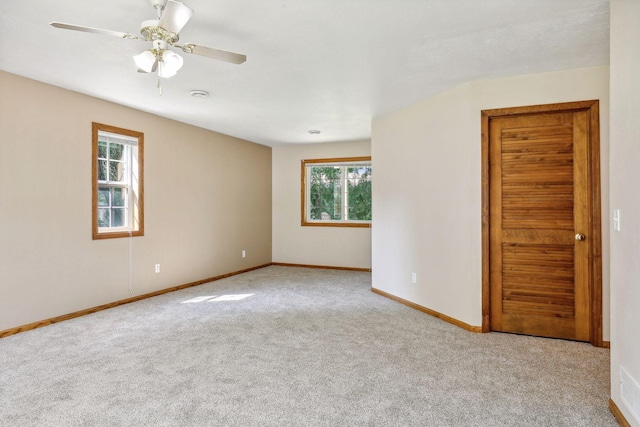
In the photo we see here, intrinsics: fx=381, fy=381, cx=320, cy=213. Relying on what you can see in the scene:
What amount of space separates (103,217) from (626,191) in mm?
4822

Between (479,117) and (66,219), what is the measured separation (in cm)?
425

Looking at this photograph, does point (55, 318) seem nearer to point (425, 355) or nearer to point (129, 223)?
point (129, 223)

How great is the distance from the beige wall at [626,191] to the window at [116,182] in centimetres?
464

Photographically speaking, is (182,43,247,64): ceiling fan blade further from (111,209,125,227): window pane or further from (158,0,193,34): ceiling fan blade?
(111,209,125,227): window pane

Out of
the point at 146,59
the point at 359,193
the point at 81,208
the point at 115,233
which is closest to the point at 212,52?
the point at 146,59

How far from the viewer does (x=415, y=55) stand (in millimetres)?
3010

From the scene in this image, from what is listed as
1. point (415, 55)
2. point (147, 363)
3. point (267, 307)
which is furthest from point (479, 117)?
point (147, 363)

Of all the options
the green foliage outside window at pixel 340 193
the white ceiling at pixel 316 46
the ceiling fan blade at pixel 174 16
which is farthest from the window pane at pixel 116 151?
the green foliage outside window at pixel 340 193

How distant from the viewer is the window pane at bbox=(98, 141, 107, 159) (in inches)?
173

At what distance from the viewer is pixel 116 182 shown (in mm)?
4594

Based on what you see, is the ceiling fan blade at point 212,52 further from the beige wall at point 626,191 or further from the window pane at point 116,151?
the window pane at point 116,151

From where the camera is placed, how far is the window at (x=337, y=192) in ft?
23.1

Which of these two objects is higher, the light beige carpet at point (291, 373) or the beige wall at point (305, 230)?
the beige wall at point (305, 230)

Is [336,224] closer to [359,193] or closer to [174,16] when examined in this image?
[359,193]
